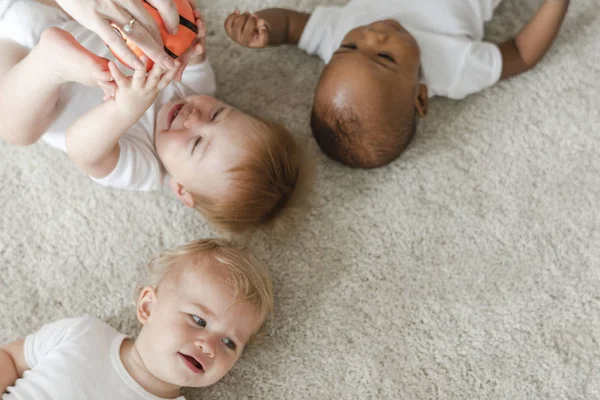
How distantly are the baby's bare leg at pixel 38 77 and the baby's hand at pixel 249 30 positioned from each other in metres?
0.36

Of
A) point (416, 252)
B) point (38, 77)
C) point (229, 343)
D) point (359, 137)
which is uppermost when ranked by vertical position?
point (38, 77)

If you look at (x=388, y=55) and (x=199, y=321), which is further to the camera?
(x=388, y=55)

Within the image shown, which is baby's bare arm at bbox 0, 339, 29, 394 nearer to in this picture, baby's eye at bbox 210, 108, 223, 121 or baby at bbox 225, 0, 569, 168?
baby's eye at bbox 210, 108, 223, 121

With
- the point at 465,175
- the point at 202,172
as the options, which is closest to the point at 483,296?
the point at 465,175

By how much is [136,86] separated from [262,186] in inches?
12.0

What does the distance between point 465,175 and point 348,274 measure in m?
0.31

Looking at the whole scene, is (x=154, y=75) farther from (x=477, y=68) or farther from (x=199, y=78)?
(x=477, y=68)

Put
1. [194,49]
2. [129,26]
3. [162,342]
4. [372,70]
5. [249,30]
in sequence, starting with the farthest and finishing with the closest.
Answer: [249,30] → [372,70] → [162,342] → [194,49] → [129,26]

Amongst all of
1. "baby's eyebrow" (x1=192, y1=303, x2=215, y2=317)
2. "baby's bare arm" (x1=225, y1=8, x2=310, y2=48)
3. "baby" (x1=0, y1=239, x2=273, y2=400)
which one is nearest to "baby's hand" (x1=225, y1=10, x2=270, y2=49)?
"baby's bare arm" (x1=225, y1=8, x2=310, y2=48)

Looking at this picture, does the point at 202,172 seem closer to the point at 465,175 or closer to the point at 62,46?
the point at 62,46

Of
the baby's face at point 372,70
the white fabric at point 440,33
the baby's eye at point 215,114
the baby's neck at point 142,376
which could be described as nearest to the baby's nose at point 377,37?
the baby's face at point 372,70

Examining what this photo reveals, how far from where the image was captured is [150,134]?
1088 mm

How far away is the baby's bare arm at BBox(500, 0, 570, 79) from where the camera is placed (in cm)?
112

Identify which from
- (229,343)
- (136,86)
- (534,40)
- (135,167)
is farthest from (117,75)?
(534,40)
